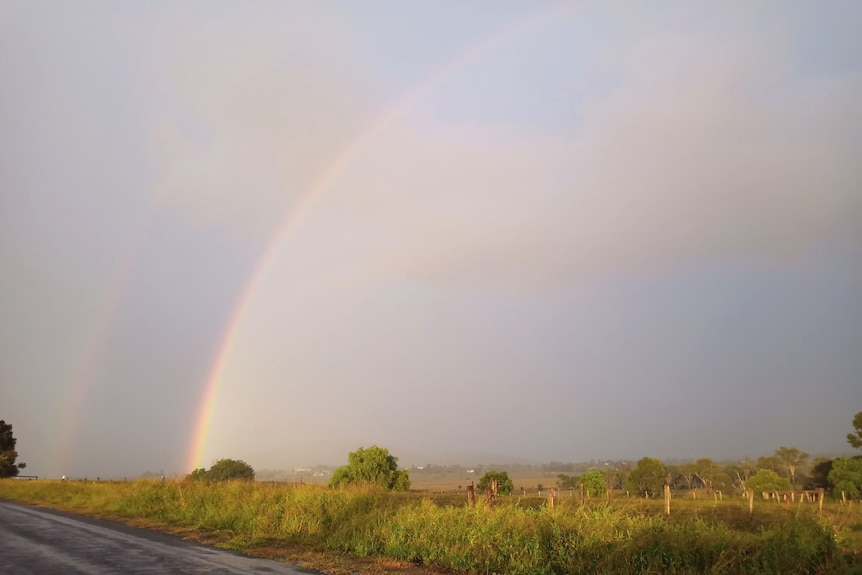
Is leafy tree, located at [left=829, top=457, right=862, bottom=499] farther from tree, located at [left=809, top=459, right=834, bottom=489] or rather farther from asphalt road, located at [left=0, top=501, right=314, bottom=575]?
asphalt road, located at [left=0, top=501, right=314, bottom=575]

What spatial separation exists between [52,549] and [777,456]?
159 metres

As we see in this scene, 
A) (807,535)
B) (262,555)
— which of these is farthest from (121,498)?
(807,535)

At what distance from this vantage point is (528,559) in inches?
477

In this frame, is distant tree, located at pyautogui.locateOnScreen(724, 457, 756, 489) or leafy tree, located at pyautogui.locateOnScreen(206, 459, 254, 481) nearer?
leafy tree, located at pyautogui.locateOnScreen(206, 459, 254, 481)

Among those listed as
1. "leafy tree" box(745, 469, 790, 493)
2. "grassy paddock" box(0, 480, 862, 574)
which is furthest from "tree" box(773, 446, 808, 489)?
"grassy paddock" box(0, 480, 862, 574)

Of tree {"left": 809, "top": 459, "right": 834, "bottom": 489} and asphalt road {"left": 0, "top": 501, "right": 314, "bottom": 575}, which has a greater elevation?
asphalt road {"left": 0, "top": 501, "right": 314, "bottom": 575}

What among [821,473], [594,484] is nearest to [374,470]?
[594,484]

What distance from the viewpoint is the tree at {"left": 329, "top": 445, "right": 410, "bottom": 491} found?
178 feet

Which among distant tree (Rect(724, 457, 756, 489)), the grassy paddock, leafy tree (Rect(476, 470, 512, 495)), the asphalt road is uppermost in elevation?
the grassy paddock

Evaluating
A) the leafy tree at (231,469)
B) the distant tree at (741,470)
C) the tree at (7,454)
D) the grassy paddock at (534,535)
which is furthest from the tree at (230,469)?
the distant tree at (741,470)

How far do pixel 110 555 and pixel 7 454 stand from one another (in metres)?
97.8

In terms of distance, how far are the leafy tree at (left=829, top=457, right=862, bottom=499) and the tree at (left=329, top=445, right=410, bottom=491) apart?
160 ft

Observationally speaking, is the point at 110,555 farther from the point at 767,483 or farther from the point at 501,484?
the point at 767,483

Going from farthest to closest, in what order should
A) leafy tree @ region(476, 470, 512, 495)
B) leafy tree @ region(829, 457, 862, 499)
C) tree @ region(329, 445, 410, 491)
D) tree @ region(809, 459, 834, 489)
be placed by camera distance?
tree @ region(809, 459, 834, 489) < leafy tree @ region(476, 470, 512, 495) < leafy tree @ region(829, 457, 862, 499) < tree @ region(329, 445, 410, 491)
